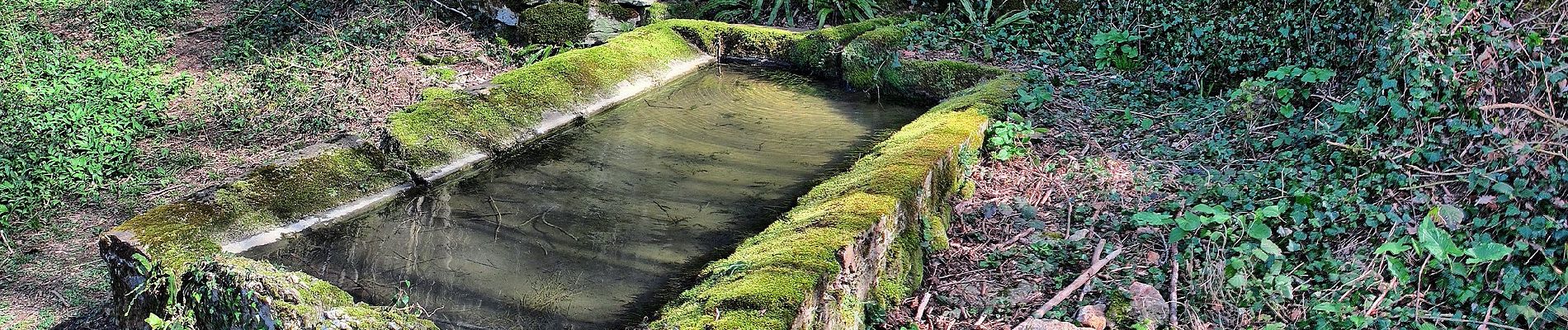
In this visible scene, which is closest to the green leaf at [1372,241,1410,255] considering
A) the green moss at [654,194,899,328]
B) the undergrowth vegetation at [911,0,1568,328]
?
the undergrowth vegetation at [911,0,1568,328]

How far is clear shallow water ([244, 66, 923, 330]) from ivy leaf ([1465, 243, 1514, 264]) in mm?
2821

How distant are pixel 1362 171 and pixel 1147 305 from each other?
3.99 feet

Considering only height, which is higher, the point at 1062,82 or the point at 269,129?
the point at 1062,82

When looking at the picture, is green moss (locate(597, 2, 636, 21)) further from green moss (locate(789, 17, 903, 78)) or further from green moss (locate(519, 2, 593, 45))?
green moss (locate(789, 17, 903, 78))

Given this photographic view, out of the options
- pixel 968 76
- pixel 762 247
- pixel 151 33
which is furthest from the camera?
pixel 151 33

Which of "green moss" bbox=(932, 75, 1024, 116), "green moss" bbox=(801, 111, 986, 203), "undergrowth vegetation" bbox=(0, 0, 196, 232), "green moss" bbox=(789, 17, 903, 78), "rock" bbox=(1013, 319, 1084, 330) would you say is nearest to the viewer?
"rock" bbox=(1013, 319, 1084, 330)

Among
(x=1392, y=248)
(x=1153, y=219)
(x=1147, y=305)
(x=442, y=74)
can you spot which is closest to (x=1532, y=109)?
(x=1392, y=248)

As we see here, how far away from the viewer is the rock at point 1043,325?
3773 millimetres

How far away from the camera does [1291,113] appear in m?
4.97

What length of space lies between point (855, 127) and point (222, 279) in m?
3.66

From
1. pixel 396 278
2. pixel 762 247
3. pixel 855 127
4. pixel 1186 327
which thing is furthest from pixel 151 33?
pixel 1186 327

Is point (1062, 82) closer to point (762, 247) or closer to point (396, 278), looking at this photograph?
point (762, 247)

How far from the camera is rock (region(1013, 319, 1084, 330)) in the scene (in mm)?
3773

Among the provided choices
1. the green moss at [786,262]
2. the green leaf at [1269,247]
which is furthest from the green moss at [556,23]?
the green leaf at [1269,247]
